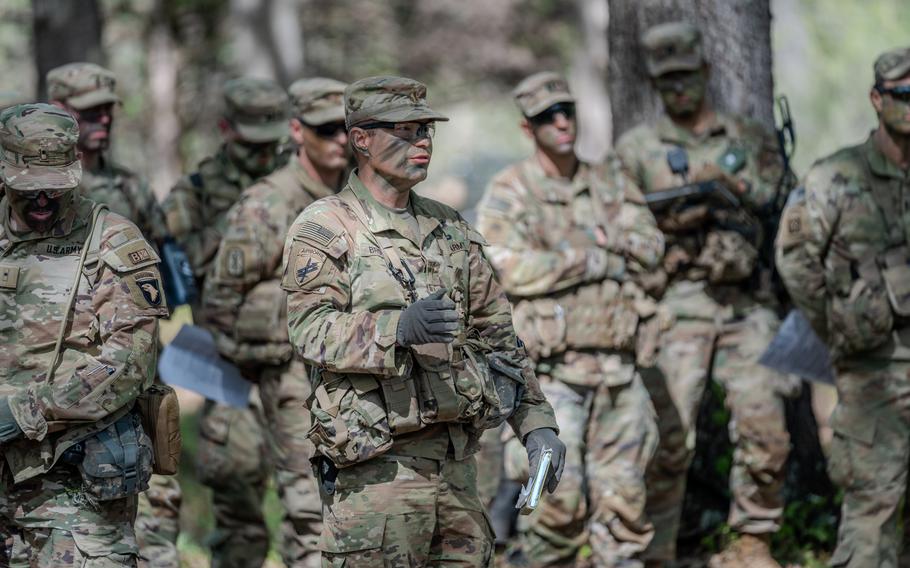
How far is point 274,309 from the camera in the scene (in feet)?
24.2

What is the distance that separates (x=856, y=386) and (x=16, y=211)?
4.24 metres

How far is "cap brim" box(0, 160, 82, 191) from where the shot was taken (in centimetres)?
526

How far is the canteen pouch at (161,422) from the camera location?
5.46m

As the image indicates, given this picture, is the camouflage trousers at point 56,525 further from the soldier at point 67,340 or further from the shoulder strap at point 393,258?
the shoulder strap at point 393,258

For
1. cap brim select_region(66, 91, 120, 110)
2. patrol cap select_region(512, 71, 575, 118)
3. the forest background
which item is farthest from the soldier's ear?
the forest background

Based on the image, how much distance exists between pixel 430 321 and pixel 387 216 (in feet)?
2.47

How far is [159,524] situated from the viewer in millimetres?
7543

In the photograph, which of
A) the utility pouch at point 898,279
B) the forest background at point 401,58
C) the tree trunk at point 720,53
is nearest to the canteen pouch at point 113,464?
the utility pouch at point 898,279

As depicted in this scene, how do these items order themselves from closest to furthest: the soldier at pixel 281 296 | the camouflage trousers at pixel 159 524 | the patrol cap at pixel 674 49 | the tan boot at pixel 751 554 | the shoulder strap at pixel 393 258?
the shoulder strap at pixel 393 258
the soldier at pixel 281 296
the camouflage trousers at pixel 159 524
the tan boot at pixel 751 554
the patrol cap at pixel 674 49

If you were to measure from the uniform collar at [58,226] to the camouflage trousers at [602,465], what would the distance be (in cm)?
296

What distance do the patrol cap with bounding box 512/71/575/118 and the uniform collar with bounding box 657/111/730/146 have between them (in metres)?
1.02

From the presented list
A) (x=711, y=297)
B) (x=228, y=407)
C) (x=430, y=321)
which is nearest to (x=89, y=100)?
(x=228, y=407)

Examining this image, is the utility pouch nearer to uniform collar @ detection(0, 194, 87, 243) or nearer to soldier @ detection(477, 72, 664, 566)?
soldier @ detection(477, 72, 664, 566)

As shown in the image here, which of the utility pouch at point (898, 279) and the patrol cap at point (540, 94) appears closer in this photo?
the utility pouch at point (898, 279)
